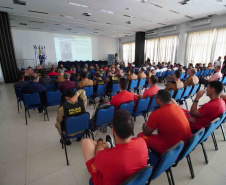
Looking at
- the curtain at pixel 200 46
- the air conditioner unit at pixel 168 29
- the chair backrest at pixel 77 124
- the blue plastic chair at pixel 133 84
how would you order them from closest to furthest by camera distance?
the chair backrest at pixel 77 124 → the blue plastic chair at pixel 133 84 → the curtain at pixel 200 46 → the air conditioner unit at pixel 168 29

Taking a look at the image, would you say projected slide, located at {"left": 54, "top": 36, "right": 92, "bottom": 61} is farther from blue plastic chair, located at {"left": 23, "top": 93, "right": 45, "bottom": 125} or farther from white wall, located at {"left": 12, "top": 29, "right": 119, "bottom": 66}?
blue plastic chair, located at {"left": 23, "top": 93, "right": 45, "bottom": 125}

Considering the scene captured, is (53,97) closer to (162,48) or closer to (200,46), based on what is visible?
(200,46)

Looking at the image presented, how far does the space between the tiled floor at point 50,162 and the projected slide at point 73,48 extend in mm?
12710

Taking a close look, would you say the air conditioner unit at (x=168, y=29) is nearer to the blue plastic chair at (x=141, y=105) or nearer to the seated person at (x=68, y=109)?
the blue plastic chair at (x=141, y=105)

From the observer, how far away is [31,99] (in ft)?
10.7

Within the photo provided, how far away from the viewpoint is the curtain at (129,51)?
55.8 feet

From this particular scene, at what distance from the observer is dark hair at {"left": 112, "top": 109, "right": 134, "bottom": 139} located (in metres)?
1.03

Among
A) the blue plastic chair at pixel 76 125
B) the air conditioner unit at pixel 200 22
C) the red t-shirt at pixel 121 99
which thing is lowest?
the blue plastic chair at pixel 76 125

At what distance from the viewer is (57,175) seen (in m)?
1.91

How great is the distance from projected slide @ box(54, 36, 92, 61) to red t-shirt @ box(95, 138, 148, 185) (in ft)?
50.1

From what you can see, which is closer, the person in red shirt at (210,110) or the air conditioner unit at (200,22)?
the person in red shirt at (210,110)

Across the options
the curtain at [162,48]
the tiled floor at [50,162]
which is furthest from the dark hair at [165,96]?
the curtain at [162,48]

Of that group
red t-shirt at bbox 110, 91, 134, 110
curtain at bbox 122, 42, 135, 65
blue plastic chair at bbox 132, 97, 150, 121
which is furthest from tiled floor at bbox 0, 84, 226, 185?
curtain at bbox 122, 42, 135, 65

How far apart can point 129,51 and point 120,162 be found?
1792 centimetres
